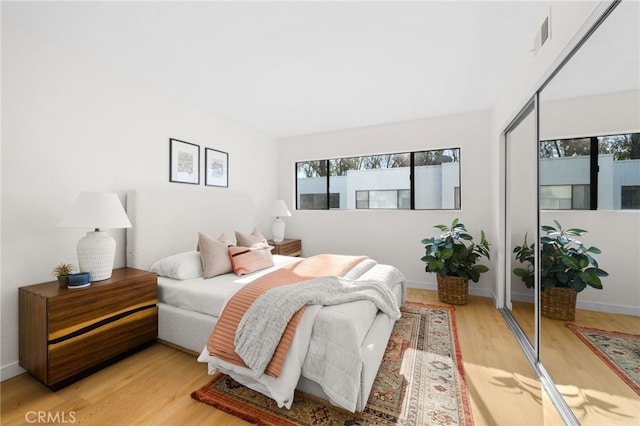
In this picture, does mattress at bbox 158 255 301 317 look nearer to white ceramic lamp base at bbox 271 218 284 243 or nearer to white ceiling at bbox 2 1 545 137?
white ceramic lamp base at bbox 271 218 284 243

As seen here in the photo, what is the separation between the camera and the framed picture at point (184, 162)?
3148mm

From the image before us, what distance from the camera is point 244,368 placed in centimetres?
173

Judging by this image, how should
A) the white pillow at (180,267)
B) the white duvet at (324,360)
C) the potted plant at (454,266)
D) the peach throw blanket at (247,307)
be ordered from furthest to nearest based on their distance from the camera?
1. the potted plant at (454,266)
2. the white pillow at (180,267)
3. the peach throw blanket at (247,307)
4. the white duvet at (324,360)

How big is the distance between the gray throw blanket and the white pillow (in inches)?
42.2

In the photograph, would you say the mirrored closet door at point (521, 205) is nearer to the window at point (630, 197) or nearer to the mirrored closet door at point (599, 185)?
the mirrored closet door at point (599, 185)

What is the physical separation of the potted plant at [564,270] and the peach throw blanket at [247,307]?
153cm

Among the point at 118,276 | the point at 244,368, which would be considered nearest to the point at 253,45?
the point at 118,276

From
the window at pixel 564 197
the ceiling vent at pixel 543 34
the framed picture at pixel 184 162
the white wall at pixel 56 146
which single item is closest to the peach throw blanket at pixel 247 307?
the white wall at pixel 56 146

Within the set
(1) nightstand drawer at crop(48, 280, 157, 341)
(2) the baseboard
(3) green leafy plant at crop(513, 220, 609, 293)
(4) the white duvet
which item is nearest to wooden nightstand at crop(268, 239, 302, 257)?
(1) nightstand drawer at crop(48, 280, 157, 341)

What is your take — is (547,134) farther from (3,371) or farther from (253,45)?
(3,371)

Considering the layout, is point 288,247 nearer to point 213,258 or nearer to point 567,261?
point 213,258

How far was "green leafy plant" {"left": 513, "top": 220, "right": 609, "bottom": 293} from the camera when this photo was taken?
1.55 meters
